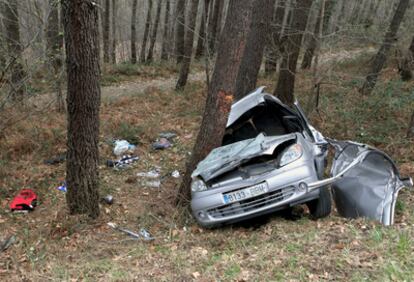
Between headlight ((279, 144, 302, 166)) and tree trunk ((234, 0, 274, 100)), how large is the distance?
413 centimetres

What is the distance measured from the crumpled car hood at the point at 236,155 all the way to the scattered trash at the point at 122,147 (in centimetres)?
312

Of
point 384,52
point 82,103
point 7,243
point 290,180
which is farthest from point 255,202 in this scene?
point 384,52

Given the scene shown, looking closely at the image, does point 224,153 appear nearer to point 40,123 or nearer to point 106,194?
point 106,194

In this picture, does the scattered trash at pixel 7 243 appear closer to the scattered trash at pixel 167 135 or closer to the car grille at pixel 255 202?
the car grille at pixel 255 202

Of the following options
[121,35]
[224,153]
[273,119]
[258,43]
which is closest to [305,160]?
[224,153]

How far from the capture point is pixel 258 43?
28.4 ft

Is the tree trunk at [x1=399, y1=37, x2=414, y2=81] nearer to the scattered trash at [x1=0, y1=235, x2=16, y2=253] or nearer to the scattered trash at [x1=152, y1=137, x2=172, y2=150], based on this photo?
the scattered trash at [x1=152, y1=137, x2=172, y2=150]

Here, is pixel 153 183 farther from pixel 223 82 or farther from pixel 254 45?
pixel 254 45

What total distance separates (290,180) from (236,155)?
823 mm

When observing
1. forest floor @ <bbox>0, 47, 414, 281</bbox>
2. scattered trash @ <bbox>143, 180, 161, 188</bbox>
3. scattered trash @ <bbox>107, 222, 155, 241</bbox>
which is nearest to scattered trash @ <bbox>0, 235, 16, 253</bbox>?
forest floor @ <bbox>0, 47, 414, 281</bbox>

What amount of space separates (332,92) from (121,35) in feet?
49.0

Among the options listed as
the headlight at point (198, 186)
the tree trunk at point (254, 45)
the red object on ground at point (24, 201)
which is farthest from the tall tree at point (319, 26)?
the red object on ground at point (24, 201)

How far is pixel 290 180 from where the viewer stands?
444cm

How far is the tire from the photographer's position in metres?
4.80
